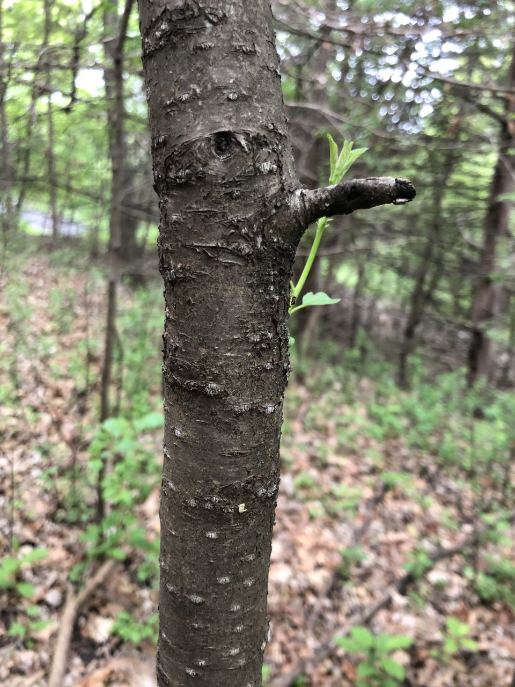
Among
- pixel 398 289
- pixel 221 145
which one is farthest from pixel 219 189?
pixel 398 289

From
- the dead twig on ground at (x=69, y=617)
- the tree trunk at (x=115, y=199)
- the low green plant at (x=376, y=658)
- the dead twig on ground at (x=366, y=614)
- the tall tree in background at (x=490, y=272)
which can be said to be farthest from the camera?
the tall tree in background at (x=490, y=272)

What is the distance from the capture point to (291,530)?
12.4 feet

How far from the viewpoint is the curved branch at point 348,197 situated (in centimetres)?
66

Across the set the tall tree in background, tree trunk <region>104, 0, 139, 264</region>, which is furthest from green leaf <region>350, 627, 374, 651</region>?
the tall tree in background

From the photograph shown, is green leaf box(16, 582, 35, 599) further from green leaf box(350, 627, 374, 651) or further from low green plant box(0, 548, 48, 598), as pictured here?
green leaf box(350, 627, 374, 651)

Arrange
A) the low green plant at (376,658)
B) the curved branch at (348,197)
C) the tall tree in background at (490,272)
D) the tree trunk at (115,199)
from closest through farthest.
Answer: the curved branch at (348,197) → the low green plant at (376,658) → the tree trunk at (115,199) → the tall tree in background at (490,272)

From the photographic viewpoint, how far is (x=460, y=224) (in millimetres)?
7324

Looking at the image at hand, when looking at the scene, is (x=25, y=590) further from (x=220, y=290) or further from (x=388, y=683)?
(x=220, y=290)

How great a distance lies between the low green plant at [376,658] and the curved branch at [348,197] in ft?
8.29

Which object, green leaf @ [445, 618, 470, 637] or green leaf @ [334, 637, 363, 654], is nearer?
green leaf @ [334, 637, 363, 654]

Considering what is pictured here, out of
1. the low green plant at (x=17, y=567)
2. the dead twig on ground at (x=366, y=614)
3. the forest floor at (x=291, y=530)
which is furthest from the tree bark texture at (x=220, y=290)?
the dead twig on ground at (x=366, y=614)

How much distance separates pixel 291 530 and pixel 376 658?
139 centimetres

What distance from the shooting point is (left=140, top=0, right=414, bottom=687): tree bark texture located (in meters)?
0.71

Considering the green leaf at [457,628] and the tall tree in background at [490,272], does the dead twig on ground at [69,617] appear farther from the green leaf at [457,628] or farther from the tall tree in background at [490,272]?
the tall tree in background at [490,272]
